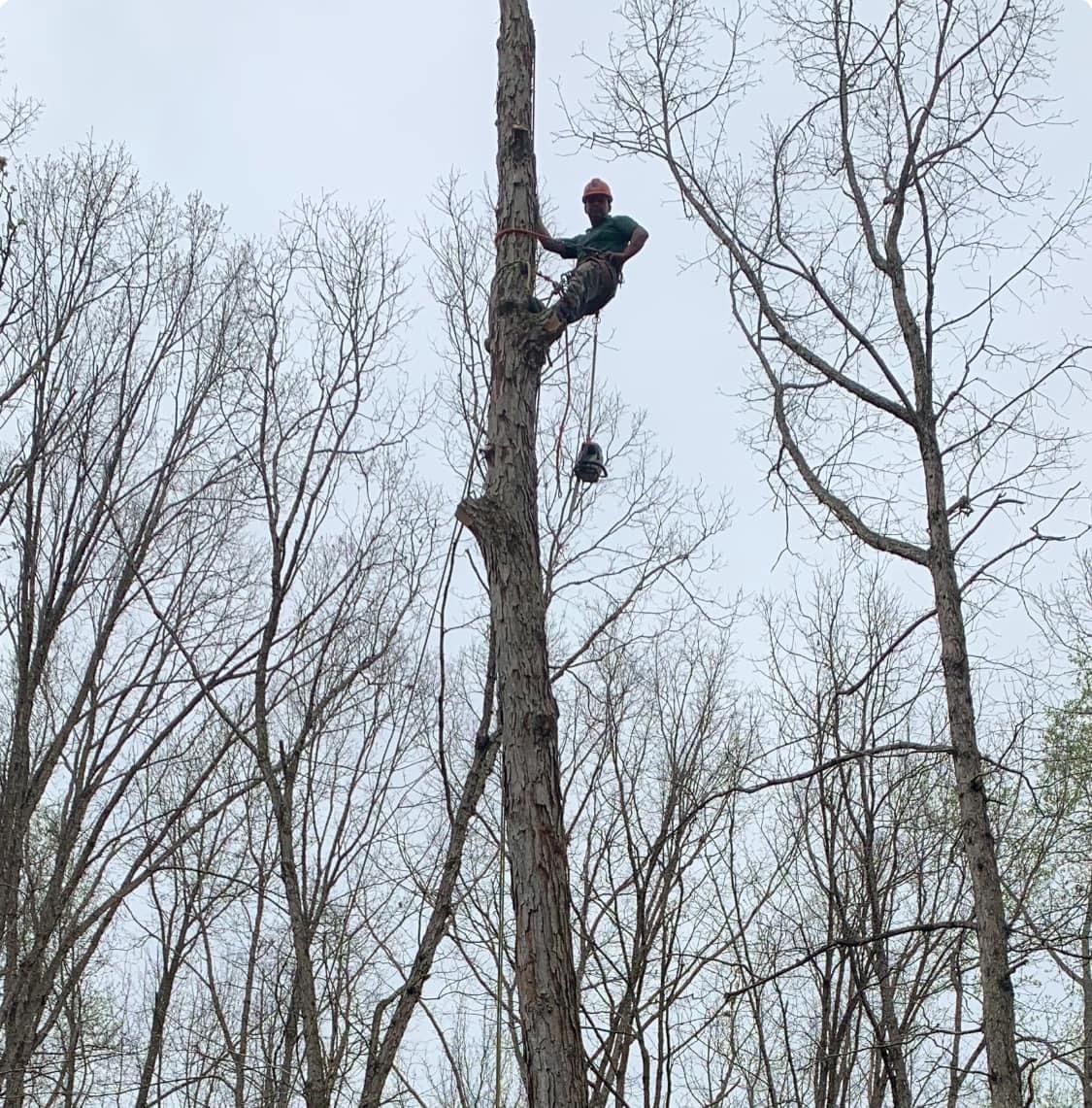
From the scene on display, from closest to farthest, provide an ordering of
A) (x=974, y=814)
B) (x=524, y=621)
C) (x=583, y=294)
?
(x=524, y=621)
(x=583, y=294)
(x=974, y=814)

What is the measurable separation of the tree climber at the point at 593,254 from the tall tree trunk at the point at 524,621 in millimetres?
152

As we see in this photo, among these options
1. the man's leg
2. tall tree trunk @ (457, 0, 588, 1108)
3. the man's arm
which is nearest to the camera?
tall tree trunk @ (457, 0, 588, 1108)

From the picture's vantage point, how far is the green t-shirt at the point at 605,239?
511 cm

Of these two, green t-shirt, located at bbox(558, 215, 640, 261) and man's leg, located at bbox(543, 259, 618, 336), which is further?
green t-shirt, located at bbox(558, 215, 640, 261)

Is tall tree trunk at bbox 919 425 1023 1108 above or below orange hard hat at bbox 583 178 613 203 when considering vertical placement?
below

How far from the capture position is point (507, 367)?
417 cm

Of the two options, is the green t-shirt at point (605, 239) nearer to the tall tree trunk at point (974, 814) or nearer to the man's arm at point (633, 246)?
the man's arm at point (633, 246)

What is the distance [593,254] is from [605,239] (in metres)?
0.29

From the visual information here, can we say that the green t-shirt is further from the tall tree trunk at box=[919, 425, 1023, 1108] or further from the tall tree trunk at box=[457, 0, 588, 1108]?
the tall tree trunk at box=[919, 425, 1023, 1108]

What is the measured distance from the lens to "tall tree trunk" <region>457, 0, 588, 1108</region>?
3299 millimetres

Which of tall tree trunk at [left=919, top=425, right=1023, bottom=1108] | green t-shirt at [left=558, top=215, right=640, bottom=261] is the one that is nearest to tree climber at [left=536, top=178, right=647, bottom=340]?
green t-shirt at [left=558, top=215, right=640, bottom=261]

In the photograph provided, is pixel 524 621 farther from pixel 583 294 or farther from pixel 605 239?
pixel 605 239

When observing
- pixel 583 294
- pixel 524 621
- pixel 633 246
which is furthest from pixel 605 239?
pixel 524 621

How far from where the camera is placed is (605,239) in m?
5.24
